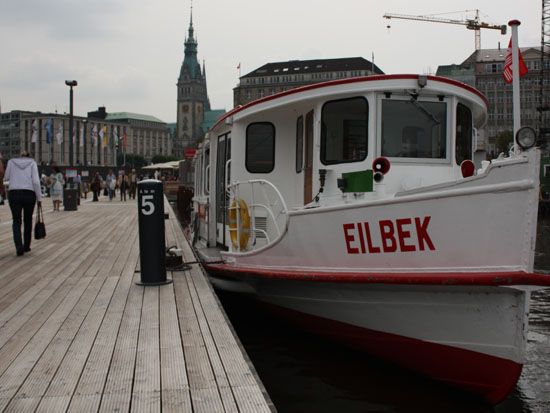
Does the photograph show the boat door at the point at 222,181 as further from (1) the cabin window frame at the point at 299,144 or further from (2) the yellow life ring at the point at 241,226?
(1) the cabin window frame at the point at 299,144

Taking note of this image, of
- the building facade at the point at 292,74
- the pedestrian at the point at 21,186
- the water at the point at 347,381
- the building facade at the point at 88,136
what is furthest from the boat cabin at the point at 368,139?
the building facade at the point at 88,136

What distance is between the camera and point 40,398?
3.52 meters

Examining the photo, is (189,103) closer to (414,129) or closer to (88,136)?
(88,136)

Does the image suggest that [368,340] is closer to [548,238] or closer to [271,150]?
[271,150]

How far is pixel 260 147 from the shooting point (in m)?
8.20

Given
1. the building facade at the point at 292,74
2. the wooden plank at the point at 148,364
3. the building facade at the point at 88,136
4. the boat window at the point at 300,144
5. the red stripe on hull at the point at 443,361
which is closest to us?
the wooden plank at the point at 148,364

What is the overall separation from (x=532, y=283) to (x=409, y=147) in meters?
2.65

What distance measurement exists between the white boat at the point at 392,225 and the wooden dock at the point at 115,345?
1148 millimetres

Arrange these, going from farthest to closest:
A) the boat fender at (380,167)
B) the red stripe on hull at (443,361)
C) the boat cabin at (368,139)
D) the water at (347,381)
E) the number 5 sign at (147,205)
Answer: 1. the number 5 sign at (147,205)
2. the boat cabin at (368,139)
3. the boat fender at (380,167)
4. the water at (347,381)
5. the red stripe on hull at (443,361)

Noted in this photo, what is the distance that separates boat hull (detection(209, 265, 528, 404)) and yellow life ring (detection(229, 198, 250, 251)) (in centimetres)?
115

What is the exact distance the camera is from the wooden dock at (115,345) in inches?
139

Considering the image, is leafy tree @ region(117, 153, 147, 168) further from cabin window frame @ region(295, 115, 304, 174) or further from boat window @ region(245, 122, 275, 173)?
cabin window frame @ region(295, 115, 304, 174)

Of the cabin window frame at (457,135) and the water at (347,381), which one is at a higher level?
the cabin window frame at (457,135)

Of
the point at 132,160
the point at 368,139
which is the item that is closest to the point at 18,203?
the point at 368,139
